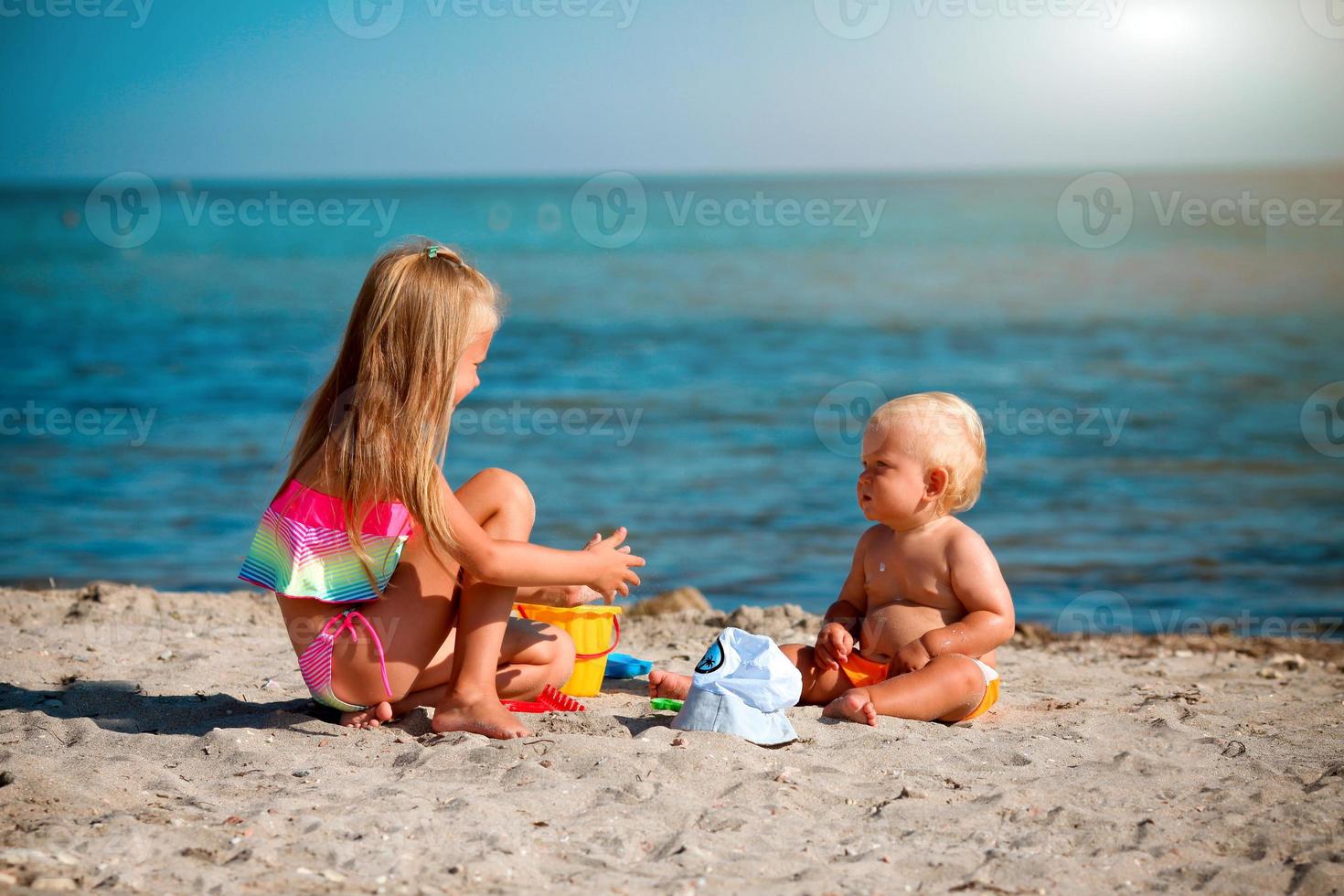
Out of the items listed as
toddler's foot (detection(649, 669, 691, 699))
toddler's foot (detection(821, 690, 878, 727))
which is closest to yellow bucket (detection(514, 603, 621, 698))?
toddler's foot (detection(649, 669, 691, 699))

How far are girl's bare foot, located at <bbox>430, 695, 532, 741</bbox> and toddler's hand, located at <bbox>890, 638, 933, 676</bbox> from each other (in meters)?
1.21

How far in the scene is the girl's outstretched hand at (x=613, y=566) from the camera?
3412 millimetres

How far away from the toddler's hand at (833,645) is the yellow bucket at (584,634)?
0.68m

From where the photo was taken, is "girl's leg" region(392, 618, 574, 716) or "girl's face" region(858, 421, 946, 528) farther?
"girl's face" region(858, 421, 946, 528)

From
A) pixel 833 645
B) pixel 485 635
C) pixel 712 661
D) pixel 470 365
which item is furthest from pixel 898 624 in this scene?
pixel 470 365

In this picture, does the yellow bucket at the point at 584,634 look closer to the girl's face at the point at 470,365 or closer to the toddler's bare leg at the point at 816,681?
the toddler's bare leg at the point at 816,681

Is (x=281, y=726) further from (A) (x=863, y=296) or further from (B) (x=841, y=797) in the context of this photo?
(A) (x=863, y=296)

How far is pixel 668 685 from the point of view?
3740mm

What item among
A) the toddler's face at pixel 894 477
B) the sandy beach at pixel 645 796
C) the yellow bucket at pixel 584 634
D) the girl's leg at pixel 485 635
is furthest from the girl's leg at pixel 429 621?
the toddler's face at pixel 894 477

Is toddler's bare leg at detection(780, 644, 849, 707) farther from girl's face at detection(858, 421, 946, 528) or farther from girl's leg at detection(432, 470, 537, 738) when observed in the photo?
girl's leg at detection(432, 470, 537, 738)

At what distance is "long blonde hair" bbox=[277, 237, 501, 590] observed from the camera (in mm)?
3297

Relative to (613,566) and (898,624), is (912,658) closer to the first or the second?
(898,624)

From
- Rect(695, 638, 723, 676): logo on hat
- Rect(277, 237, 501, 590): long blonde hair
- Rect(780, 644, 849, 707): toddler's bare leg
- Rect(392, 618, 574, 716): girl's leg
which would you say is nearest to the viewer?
Rect(277, 237, 501, 590): long blonde hair

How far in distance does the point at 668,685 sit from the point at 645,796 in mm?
807
